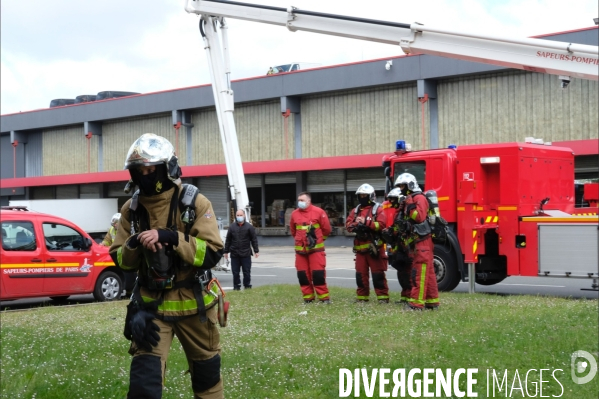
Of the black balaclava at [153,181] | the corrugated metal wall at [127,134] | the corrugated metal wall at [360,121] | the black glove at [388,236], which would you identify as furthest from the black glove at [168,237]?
the corrugated metal wall at [127,134]

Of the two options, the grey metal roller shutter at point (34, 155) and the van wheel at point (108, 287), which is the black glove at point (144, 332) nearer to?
the van wheel at point (108, 287)

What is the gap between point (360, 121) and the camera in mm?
37594

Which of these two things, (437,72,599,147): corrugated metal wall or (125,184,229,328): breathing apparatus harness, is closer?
(125,184,229,328): breathing apparatus harness

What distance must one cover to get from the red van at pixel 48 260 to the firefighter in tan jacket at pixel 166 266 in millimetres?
9492

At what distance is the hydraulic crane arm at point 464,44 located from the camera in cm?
971

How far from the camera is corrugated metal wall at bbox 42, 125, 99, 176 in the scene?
4884cm

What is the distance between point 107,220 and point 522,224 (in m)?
26.5

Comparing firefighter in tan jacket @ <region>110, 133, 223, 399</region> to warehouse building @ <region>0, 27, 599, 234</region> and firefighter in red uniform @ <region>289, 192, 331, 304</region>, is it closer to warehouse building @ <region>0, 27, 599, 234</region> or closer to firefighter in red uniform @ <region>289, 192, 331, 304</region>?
firefighter in red uniform @ <region>289, 192, 331, 304</region>

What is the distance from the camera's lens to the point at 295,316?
1210 cm

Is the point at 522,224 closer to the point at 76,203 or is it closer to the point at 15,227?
the point at 15,227

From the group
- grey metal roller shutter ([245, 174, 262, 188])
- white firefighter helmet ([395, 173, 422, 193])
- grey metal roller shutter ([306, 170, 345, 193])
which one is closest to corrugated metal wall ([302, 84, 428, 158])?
grey metal roller shutter ([306, 170, 345, 193])

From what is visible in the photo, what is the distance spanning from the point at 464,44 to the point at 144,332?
7.03 metres

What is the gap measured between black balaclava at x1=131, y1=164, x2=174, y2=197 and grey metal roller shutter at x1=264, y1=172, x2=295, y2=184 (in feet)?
114

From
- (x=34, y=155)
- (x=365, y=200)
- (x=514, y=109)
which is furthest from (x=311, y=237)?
(x=34, y=155)
